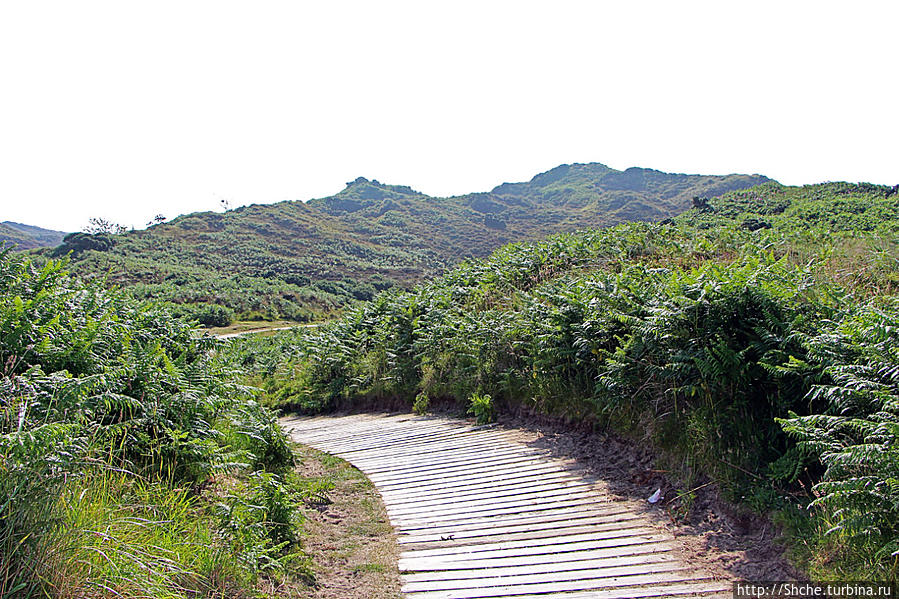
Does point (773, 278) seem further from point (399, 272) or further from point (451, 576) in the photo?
point (399, 272)

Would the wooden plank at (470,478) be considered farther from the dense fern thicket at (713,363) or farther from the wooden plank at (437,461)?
the dense fern thicket at (713,363)

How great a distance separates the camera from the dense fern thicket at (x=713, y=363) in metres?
3.47

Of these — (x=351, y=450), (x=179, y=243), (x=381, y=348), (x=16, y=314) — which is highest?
(x=179, y=243)

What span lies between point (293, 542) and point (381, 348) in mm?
7990

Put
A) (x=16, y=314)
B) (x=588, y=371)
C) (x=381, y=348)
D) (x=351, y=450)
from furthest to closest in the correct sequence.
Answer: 1. (x=381, y=348)
2. (x=351, y=450)
3. (x=588, y=371)
4. (x=16, y=314)

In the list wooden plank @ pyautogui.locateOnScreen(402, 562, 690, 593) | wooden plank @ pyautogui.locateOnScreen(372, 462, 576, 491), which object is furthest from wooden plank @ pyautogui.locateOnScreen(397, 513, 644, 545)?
wooden plank @ pyautogui.locateOnScreen(372, 462, 576, 491)

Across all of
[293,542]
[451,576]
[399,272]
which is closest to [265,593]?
[293,542]

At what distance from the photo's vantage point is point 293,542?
4.21 metres

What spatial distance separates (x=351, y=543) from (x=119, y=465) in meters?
1.83

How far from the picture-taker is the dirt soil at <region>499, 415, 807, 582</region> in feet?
12.0

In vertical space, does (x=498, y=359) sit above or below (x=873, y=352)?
below

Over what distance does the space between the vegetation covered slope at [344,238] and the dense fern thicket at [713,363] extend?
33.2 meters

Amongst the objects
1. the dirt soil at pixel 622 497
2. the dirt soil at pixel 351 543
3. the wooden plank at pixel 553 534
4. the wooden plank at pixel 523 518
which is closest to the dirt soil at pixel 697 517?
the dirt soil at pixel 622 497

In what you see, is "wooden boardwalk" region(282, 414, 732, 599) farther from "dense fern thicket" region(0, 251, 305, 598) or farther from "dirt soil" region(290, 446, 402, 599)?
"dense fern thicket" region(0, 251, 305, 598)
